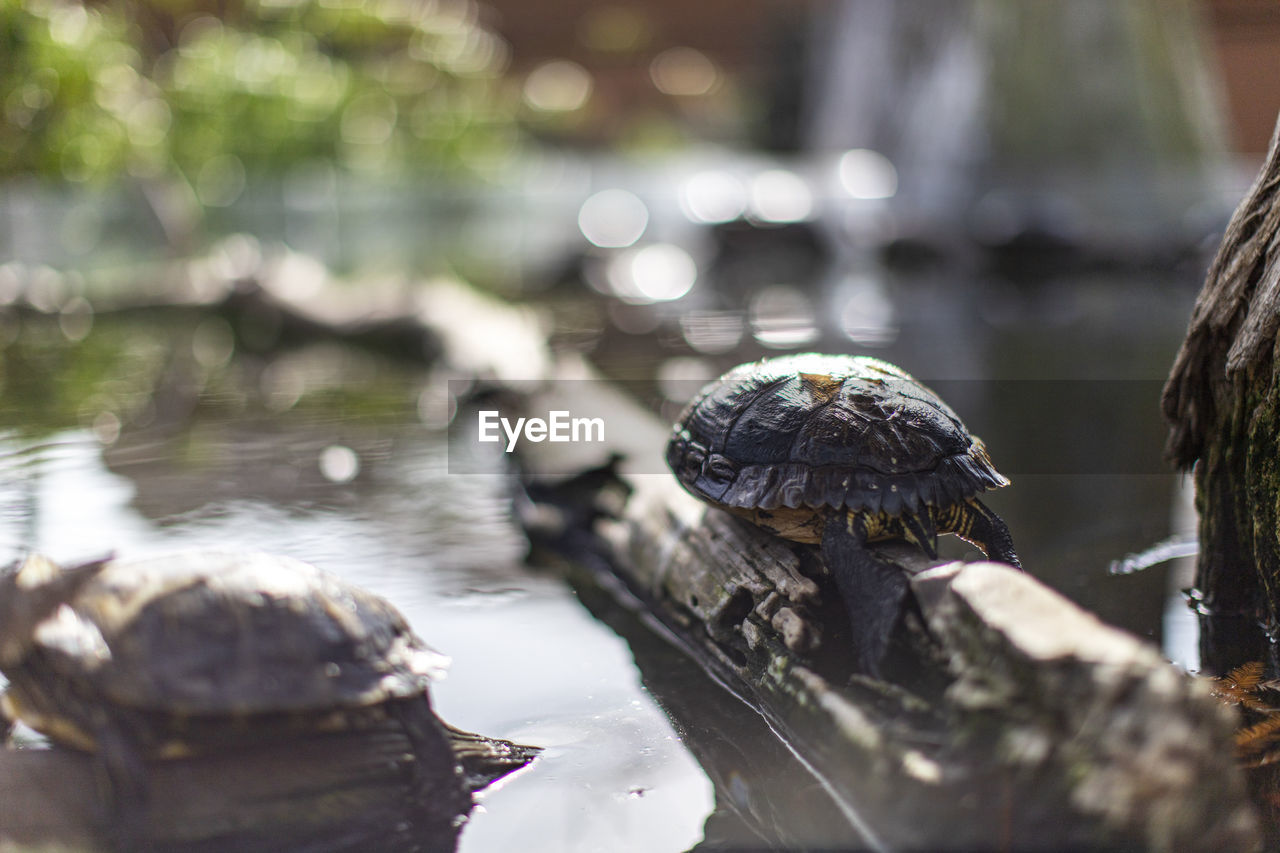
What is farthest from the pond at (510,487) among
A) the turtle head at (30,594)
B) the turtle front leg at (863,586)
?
the turtle head at (30,594)

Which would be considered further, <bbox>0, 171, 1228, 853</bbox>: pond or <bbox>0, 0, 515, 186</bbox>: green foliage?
<bbox>0, 0, 515, 186</bbox>: green foliage

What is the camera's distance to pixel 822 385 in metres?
2.41

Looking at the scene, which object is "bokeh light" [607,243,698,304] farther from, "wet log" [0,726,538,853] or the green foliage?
"wet log" [0,726,538,853]

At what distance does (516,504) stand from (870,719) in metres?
2.32

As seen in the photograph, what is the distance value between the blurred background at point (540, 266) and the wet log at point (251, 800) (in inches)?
7.1

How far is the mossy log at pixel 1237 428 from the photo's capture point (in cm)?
245

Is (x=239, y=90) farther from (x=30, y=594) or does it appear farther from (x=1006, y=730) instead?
(x=1006, y=730)

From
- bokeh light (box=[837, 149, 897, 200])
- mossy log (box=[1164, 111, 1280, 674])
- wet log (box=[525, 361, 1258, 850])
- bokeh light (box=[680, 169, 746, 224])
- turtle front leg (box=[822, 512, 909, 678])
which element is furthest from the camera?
bokeh light (box=[837, 149, 897, 200])

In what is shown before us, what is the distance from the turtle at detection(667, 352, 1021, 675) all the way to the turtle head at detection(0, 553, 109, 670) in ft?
4.39

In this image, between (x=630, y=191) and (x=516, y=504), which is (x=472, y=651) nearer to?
(x=516, y=504)

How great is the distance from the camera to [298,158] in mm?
15125

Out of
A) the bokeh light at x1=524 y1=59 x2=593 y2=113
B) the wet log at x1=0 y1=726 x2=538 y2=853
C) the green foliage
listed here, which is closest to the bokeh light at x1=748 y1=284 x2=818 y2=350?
the wet log at x1=0 y1=726 x2=538 y2=853

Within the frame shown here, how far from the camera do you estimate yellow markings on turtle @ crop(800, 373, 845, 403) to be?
239 cm

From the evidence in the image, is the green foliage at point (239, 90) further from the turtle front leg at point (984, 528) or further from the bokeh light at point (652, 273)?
the turtle front leg at point (984, 528)
